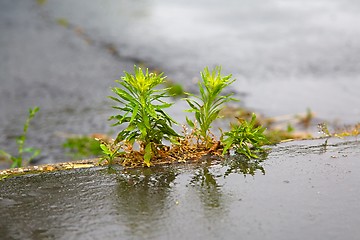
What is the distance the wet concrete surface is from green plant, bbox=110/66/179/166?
19cm

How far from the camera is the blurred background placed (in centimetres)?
780

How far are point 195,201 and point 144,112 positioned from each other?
71cm

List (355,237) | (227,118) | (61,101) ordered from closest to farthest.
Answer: (355,237), (227,118), (61,101)

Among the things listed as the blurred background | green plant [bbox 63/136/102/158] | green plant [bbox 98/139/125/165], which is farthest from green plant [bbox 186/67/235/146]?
the blurred background

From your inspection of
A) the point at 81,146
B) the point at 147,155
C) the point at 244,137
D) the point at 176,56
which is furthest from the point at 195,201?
the point at 176,56

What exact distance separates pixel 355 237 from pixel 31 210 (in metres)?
1.53

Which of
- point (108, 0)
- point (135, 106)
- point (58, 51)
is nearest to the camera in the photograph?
point (135, 106)

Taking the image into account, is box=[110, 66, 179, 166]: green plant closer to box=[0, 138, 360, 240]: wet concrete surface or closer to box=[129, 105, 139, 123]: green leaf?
box=[129, 105, 139, 123]: green leaf

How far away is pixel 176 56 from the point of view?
1020 centimetres

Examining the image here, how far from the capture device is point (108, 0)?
1614cm

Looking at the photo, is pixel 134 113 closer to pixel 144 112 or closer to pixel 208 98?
pixel 144 112

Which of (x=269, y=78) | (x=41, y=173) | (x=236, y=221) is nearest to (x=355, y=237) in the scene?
(x=236, y=221)

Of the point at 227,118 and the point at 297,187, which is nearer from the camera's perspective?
the point at 297,187

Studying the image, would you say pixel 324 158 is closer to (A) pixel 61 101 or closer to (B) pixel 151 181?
(B) pixel 151 181
